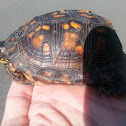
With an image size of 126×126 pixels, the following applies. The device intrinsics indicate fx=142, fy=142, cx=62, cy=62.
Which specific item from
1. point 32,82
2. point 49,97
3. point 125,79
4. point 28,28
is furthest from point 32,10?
point 125,79

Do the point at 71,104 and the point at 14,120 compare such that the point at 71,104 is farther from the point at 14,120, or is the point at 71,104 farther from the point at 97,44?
the point at 97,44

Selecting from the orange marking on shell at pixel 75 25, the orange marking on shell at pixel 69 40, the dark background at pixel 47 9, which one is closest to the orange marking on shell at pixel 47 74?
the orange marking on shell at pixel 69 40

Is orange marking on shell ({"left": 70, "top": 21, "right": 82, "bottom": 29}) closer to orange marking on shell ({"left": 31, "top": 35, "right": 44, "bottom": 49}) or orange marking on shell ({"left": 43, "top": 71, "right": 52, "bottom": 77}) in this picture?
orange marking on shell ({"left": 31, "top": 35, "right": 44, "bottom": 49})

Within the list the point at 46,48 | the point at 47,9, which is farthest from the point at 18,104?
the point at 47,9

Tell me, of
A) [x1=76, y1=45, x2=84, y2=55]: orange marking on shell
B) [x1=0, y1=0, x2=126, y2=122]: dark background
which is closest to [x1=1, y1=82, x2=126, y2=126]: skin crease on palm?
[x1=76, y1=45, x2=84, y2=55]: orange marking on shell

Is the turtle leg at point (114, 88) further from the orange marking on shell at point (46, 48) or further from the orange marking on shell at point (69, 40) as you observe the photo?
the orange marking on shell at point (46, 48)

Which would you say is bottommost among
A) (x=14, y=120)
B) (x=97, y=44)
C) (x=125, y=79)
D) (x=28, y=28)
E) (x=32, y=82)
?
(x=14, y=120)
